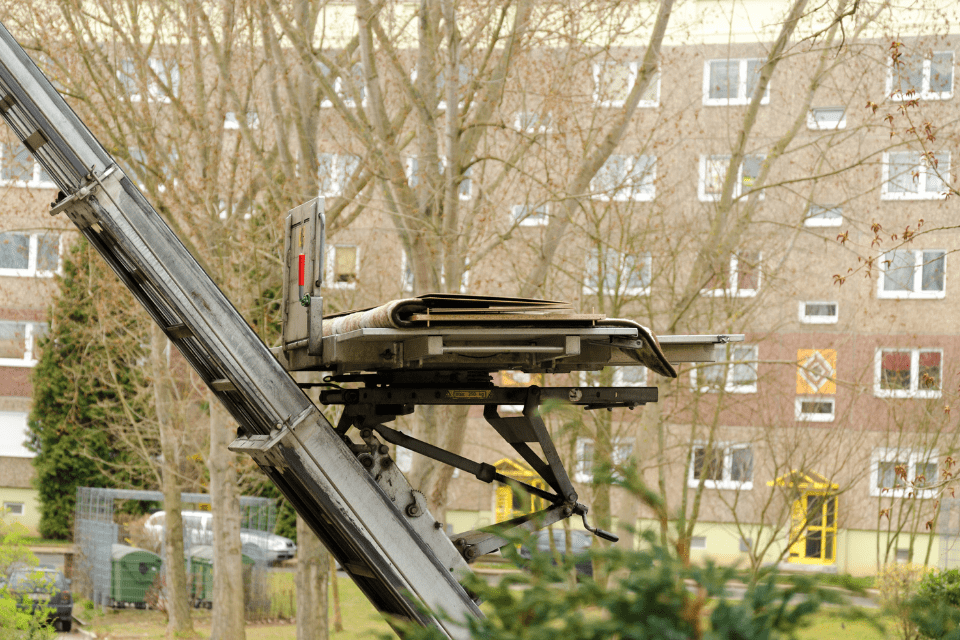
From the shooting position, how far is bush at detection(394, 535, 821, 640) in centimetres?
232

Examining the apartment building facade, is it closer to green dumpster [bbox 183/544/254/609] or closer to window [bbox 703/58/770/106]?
window [bbox 703/58/770/106]

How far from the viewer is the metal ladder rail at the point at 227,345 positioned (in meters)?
5.07

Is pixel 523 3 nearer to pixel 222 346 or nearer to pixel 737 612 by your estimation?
pixel 222 346

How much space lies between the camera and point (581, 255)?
81.4 feet

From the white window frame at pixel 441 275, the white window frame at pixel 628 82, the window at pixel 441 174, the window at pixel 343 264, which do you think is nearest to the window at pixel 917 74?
the white window frame at pixel 628 82

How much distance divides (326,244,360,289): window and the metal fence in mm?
6161

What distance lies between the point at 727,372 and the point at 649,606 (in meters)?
19.0

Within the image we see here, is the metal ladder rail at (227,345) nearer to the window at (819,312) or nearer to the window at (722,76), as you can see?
the window at (722,76)

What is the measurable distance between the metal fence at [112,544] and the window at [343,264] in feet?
20.2

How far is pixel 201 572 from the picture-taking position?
84.2 ft

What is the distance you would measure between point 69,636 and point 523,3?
15.8 m

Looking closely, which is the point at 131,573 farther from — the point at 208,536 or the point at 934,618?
the point at 934,618

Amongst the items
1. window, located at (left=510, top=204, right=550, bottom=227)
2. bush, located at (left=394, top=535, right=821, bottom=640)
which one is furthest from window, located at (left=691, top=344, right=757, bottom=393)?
bush, located at (left=394, top=535, right=821, bottom=640)

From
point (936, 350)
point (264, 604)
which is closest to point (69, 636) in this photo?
point (264, 604)
